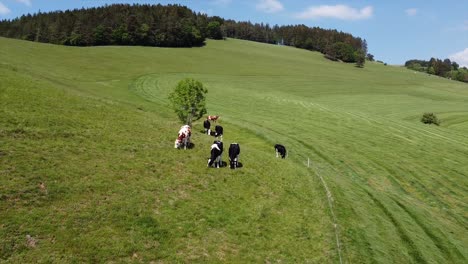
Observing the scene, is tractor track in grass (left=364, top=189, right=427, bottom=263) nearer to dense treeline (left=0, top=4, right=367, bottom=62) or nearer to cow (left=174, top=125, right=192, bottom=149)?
cow (left=174, top=125, right=192, bottom=149)

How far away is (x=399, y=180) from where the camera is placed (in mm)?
31406

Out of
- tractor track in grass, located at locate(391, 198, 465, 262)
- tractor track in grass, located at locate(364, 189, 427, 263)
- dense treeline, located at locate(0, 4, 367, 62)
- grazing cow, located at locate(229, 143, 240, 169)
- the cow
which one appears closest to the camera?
tractor track in grass, located at locate(364, 189, 427, 263)

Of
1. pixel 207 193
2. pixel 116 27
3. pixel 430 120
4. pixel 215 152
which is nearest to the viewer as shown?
pixel 207 193

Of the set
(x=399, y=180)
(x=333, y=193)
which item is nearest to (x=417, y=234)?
(x=333, y=193)

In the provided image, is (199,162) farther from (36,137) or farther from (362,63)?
(362,63)

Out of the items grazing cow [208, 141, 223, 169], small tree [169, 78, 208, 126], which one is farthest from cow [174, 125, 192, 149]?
small tree [169, 78, 208, 126]

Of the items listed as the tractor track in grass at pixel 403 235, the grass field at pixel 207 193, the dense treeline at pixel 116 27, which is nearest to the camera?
the grass field at pixel 207 193

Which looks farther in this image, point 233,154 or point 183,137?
point 183,137

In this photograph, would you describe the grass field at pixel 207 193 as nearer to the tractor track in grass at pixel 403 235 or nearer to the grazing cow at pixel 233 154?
the tractor track in grass at pixel 403 235

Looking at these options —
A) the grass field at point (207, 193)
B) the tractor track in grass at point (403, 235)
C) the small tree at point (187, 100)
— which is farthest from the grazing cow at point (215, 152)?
the small tree at point (187, 100)

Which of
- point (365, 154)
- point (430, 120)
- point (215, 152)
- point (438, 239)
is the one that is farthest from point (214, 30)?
point (438, 239)

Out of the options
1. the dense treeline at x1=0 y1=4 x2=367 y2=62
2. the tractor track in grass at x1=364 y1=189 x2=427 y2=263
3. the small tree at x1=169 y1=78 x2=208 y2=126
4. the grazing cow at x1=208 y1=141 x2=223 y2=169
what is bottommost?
the tractor track in grass at x1=364 y1=189 x2=427 y2=263

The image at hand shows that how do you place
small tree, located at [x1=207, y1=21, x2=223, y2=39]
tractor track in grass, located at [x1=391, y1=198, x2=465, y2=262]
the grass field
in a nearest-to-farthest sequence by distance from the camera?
1. the grass field
2. tractor track in grass, located at [x1=391, y1=198, x2=465, y2=262]
3. small tree, located at [x1=207, y1=21, x2=223, y2=39]

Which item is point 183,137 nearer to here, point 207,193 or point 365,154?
point 207,193
